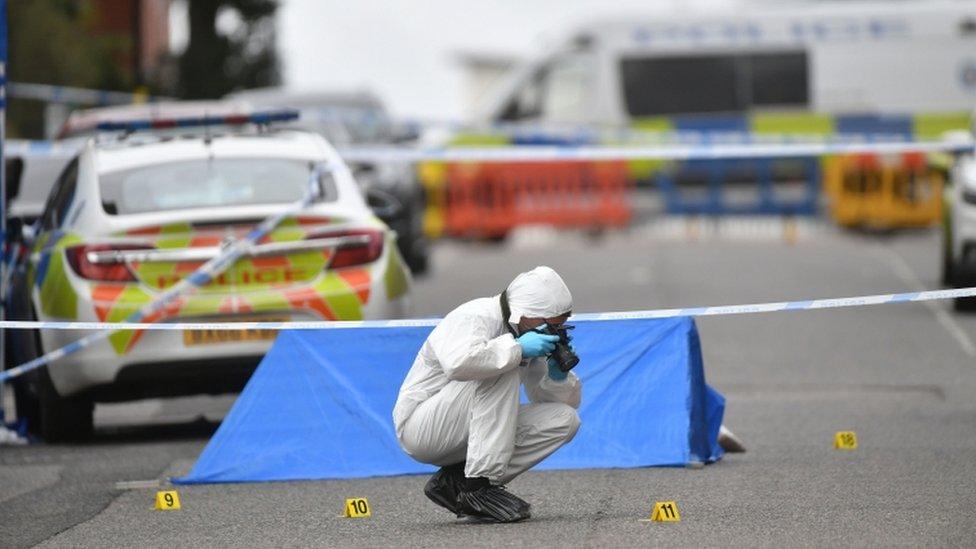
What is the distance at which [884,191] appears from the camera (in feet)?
98.6

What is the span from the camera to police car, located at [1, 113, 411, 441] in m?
11.4

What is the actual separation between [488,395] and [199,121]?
4.31 meters

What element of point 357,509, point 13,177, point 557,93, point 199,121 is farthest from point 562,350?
point 557,93

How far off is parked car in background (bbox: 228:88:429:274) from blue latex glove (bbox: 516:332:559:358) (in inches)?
453

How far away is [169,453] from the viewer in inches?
448

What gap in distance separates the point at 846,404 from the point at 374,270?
2.92 metres

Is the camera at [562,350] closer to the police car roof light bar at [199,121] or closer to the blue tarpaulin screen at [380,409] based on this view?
the blue tarpaulin screen at [380,409]

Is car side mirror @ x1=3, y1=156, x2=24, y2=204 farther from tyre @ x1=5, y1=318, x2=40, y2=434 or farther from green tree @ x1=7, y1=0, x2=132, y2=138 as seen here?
green tree @ x1=7, y1=0, x2=132, y2=138

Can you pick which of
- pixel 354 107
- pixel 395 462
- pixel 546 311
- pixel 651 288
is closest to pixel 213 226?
pixel 395 462

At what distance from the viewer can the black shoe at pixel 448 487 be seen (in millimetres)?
8797

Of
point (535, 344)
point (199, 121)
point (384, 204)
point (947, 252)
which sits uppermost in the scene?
point (199, 121)

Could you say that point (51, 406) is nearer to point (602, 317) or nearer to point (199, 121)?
point (199, 121)

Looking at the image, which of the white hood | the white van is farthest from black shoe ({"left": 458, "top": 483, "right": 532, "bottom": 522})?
the white van

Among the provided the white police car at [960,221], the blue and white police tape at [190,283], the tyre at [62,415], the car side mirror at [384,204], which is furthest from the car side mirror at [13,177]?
the white police car at [960,221]
